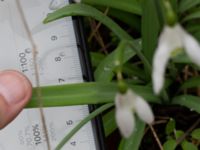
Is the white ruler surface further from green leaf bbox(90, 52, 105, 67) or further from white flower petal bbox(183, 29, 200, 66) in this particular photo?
white flower petal bbox(183, 29, 200, 66)

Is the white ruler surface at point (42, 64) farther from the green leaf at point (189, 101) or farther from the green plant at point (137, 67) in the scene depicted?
the green leaf at point (189, 101)

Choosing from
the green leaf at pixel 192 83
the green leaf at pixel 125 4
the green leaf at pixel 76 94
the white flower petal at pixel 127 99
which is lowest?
the green leaf at pixel 192 83

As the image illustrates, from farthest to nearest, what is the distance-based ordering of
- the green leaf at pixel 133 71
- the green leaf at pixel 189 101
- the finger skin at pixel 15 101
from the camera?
the green leaf at pixel 133 71 → the green leaf at pixel 189 101 → the finger skin at pixel 15 101

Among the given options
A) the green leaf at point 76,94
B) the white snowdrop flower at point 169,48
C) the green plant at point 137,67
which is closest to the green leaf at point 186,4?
the green plant at point 137,67

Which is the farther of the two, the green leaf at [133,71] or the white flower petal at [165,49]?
the green leaf at [133,71]

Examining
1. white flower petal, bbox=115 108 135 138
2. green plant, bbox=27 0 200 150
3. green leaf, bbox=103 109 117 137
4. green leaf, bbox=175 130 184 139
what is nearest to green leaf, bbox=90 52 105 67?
green plant, bbox=27 0 200 150

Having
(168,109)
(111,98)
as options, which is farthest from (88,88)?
(168,109)

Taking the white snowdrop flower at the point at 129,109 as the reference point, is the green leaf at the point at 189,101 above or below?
below
